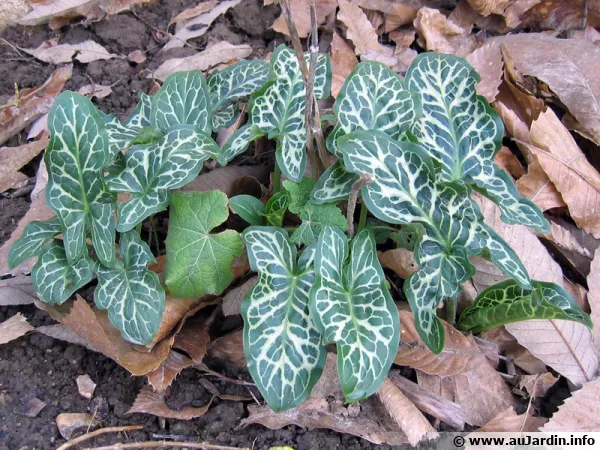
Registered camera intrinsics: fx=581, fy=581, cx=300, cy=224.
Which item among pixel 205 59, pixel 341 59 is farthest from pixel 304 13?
pixel 205 59

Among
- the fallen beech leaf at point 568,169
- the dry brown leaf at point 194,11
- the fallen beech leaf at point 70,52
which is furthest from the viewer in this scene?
the dry brown leaf at point 194,11

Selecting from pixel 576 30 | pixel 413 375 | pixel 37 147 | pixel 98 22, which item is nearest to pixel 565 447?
pixel 413 375

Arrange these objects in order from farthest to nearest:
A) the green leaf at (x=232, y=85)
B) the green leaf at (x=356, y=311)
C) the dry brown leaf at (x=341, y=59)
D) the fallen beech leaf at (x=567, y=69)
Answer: the dry brown leaf at (x=341, y=59), the fallen beech leaf at (x=567, y=69), the green leaf at (x=232, y=85), the green leaf at (x=356, y=311)

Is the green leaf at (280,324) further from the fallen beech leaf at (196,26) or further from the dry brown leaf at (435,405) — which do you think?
the fallen beech leaf at (196,26)

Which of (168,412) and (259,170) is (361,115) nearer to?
(259,170)

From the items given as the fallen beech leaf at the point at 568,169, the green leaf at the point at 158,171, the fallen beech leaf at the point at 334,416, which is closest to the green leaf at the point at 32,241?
the green leaf at the point at 158,171

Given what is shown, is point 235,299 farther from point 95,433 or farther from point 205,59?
point 205,59
